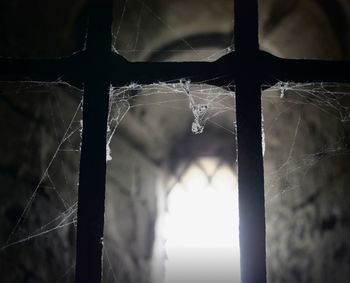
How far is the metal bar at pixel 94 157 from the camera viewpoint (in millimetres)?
742

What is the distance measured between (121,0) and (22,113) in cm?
61

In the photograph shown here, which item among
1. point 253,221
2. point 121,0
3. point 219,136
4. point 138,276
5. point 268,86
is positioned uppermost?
point 121,0

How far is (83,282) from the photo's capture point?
74 cm

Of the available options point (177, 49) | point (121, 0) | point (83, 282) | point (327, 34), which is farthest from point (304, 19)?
point (83, 282)

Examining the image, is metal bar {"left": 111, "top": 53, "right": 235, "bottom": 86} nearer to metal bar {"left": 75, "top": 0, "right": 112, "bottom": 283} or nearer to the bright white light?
metal bar {"left": 75, "top": 0, "right": 112, "bottom": 283}

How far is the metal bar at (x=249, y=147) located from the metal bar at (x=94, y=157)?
278 mm

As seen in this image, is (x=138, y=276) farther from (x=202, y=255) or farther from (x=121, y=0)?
(x=121, y=0)

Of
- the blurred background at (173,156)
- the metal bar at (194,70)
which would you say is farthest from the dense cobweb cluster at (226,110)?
the metal bar at (194,70)

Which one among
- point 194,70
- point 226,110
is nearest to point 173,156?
point 226,110

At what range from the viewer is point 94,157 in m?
0.77

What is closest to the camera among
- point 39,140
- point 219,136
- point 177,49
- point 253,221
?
point 253,221

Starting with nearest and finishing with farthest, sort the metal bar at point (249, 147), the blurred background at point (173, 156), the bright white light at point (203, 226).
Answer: the metal bar at point (249, 147) < the blurred background at point (173, 156) < the bright white light at point (203, 226)

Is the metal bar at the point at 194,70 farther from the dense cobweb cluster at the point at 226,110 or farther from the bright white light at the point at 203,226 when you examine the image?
the bright white light at the point at 203,226

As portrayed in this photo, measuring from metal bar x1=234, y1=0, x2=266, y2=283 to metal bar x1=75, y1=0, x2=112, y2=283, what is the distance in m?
0.28
